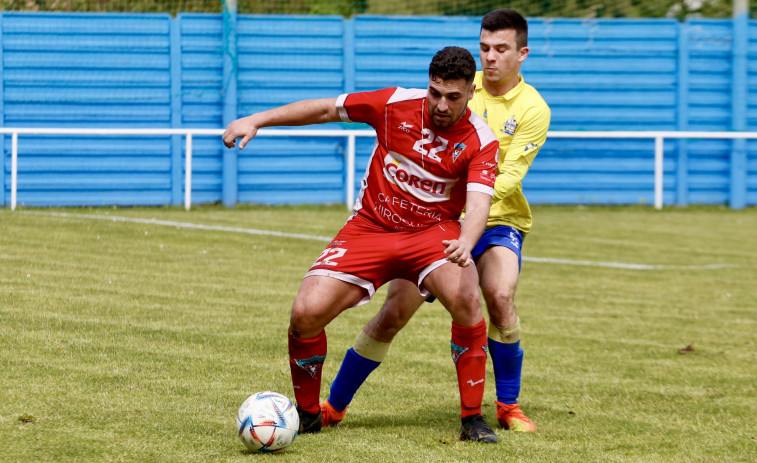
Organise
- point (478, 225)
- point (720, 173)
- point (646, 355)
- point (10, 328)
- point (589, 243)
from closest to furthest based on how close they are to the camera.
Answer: point (478, 225)
point (10, 328)
point (646, 355)
point (589, 243)
point (720, 173)

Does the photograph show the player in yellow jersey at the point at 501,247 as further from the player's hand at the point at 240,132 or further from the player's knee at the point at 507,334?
the player's hand at the point at 240,132

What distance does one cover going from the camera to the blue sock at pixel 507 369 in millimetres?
4988

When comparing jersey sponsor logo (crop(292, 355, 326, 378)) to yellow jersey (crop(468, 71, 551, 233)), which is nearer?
jersey sponsor logo (crop(292, 355, 326, 378))

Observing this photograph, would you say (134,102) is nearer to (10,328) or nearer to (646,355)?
(10,328)

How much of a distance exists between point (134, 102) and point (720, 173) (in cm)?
1050

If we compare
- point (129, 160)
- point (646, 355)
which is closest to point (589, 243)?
point (646, 355)

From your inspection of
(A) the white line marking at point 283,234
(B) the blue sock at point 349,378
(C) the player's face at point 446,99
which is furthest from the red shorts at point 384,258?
(A) the white line marking at point 283,234

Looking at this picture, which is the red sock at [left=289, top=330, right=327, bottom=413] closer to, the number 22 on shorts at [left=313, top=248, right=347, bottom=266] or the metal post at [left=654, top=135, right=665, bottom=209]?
the number 22 on shorts at [left=313, top=248, right=347, bottom=266]

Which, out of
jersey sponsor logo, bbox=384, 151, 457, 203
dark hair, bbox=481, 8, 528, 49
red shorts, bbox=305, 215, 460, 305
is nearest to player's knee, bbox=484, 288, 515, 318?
red shorts, bbox=305, 215, 460, 305

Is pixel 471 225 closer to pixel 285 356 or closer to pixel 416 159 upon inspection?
pixel 416 159

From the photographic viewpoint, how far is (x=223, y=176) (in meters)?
16.7

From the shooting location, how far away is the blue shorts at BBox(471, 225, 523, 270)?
5145 millimetres

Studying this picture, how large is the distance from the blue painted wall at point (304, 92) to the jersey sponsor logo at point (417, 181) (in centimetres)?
1221

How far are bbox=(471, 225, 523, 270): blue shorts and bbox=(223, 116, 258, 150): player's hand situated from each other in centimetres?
133
